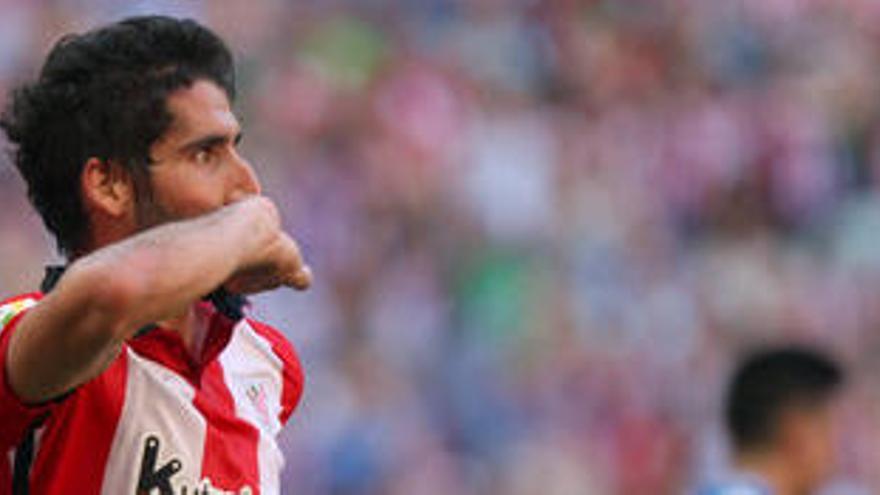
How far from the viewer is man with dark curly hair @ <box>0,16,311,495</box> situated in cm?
339

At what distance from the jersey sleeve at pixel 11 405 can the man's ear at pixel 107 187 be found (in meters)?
0.22

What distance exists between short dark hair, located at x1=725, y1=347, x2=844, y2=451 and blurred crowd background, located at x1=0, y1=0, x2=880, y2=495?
3186 millimetres

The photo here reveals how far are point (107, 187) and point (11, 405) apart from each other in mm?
442

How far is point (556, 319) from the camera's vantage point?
11031 millimetres

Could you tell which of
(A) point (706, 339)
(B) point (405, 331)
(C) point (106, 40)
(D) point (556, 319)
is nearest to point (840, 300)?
(A) point (706, 339)

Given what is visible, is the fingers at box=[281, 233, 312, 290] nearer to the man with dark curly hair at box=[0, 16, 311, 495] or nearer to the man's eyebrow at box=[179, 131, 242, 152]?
the man with dark curly hair at box=[0, 16, 311, 495]

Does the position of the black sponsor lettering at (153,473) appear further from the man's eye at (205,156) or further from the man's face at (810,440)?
the man's face at (810,440)

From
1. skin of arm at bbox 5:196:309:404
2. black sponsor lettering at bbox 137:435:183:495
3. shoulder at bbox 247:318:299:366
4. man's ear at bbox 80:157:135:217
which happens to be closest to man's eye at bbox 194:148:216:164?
man's ear at bbox 80:157:135:217

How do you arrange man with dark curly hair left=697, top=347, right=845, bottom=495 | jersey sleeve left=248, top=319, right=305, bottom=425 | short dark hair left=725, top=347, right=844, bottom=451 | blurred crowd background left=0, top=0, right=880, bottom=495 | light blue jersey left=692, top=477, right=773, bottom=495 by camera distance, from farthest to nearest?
1. blurred crowd background left=0, top=0, right=880, bottom=495
2. short dark hair left=725, top=347, right=844, bottom=451
3. man with dark curly hair left=697, top=347, right=845, bottom=495
4. light blue jersey left=692, top=477, right=773, bottom=495
5. jersey sleeve left=248, top=319, right=305, bottom=425

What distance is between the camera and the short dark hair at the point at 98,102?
358cm

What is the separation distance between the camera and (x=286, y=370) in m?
4.24

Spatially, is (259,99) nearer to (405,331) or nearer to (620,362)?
(405,331)

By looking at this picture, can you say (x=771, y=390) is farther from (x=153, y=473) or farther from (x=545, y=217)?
(x=545, y=217)

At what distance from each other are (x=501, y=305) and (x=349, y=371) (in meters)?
1.03
